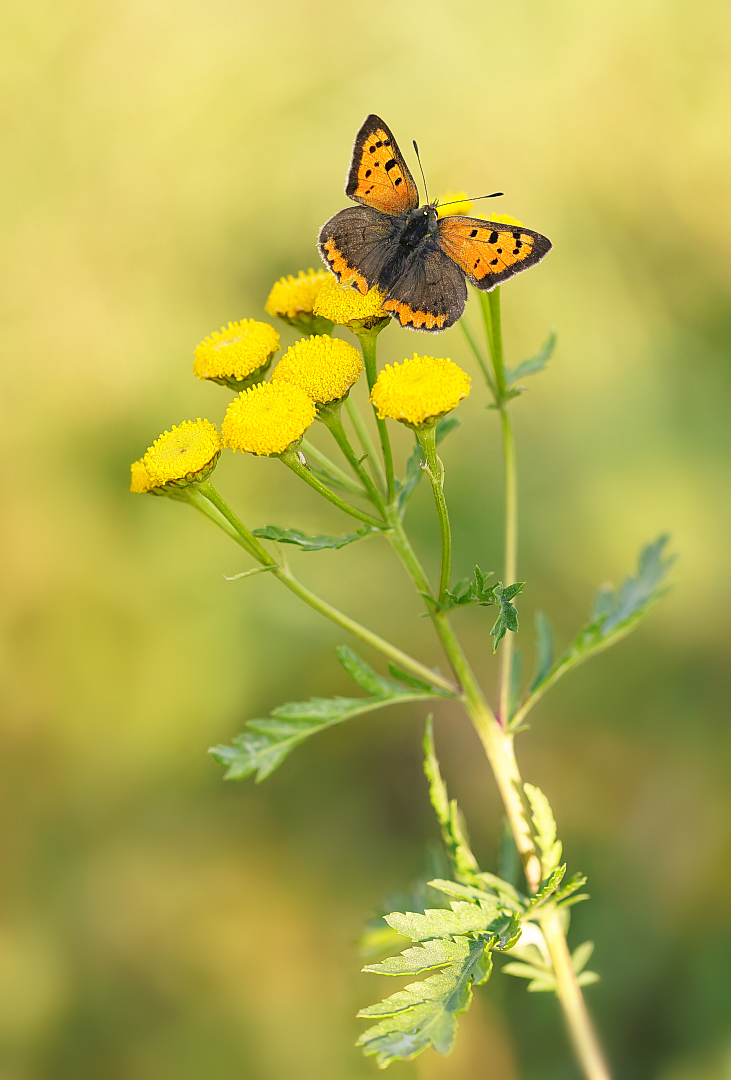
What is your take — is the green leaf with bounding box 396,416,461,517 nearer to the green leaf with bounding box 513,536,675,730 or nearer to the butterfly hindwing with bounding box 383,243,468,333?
the butterfly hindwing with bounding box 383,243,468,333

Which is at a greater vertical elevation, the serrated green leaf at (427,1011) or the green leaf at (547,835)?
the green leaf at (547,835)

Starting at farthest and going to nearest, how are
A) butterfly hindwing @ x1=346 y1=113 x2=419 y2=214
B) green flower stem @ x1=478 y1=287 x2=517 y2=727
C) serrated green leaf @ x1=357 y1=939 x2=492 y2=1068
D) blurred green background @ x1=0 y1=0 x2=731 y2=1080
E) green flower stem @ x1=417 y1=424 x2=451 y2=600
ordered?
blurred green background @ x1=0 y1=0 x2=731 y2=1080
butterfly hindwing @ x1=346 y1=113 x2=419 y2=214
green flower stem @ x1=478 y1=287 x2=517 y2=727
green flower stem @ x1=417 y1=424 x2=451 y2=600
serrated green leaf @ x1=357 y1=939 x2=492 y2=1068

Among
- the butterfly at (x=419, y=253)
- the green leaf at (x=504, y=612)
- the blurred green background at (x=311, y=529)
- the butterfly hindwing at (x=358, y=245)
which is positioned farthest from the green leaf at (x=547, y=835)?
the blurred green background at (x=311, y=529)

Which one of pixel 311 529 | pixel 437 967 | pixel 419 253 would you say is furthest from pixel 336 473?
pixel 311 529

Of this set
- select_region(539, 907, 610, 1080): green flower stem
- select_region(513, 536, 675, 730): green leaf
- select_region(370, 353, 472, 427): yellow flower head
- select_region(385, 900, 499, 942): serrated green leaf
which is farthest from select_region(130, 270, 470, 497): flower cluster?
select_region(539, 907, 610, 1080): green flower stem

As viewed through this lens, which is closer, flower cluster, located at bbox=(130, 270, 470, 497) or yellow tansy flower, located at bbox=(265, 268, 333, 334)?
flower cluster, located at bbox=(130, 270, 470, 497)

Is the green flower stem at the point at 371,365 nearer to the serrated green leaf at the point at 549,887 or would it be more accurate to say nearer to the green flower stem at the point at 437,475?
the green flower stem at the point at 437,475

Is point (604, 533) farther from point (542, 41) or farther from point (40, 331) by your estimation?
point (40, 331)
